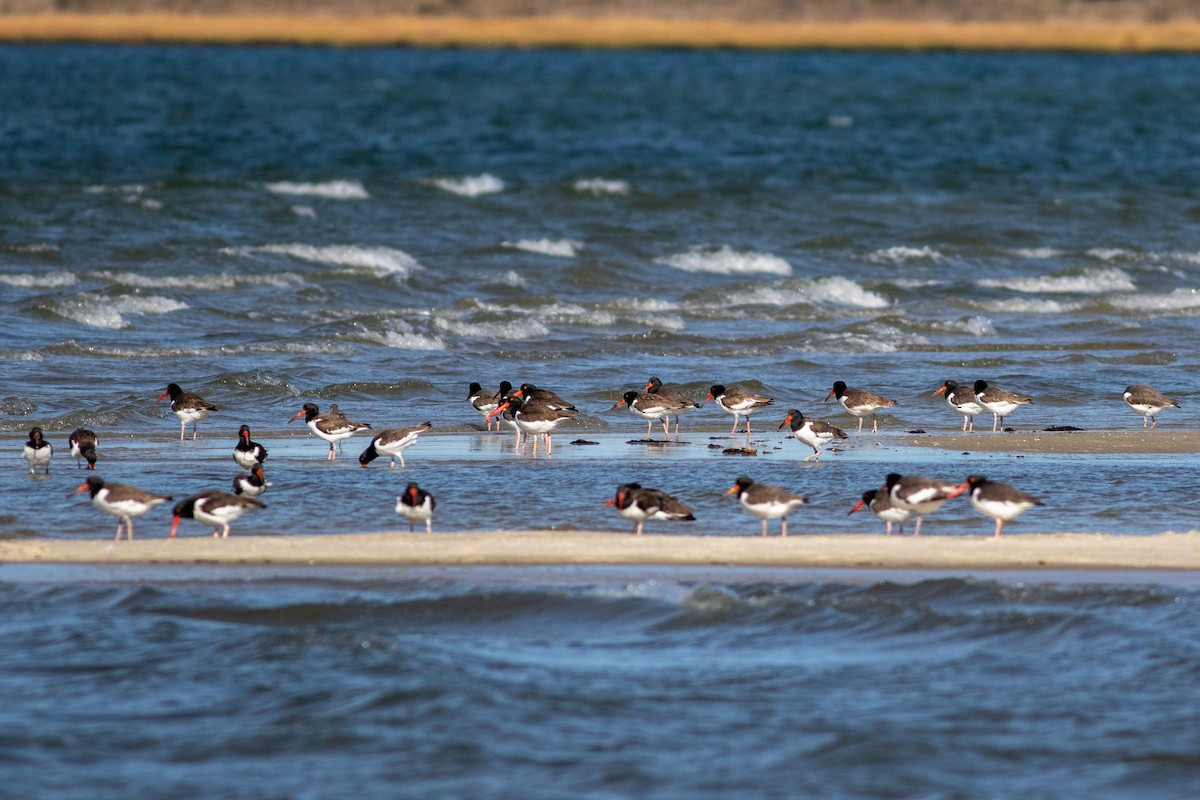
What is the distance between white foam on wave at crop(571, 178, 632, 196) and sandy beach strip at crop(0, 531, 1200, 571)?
93.5 ft

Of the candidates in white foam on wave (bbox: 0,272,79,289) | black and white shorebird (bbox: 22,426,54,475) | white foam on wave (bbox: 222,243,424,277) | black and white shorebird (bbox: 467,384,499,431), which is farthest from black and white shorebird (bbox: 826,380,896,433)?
white foam on wave (bbox: 0,272,79,289)

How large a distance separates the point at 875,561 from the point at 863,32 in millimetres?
108597

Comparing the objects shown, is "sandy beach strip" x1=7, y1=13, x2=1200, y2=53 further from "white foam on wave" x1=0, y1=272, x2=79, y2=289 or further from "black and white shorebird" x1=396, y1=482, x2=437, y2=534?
"black and white shorebird" x1=396, y1=482, x2=437, y2=534

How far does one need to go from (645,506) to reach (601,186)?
94.6 feet

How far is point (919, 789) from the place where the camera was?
26.5ft

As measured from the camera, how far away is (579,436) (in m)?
17.7

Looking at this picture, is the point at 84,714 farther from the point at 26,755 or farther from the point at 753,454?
the point at 753,454

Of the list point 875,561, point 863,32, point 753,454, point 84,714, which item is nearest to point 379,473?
point 753,454

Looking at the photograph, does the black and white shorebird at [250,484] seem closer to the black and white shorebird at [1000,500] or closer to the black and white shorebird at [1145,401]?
the black and white shorebird at [1000,500]

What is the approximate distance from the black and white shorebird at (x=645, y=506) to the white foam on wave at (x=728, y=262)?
60.7 ft

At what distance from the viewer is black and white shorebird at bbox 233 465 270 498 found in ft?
44.4

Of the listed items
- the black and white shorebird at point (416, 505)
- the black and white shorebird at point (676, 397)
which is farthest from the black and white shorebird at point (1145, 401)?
the black and white shorebird at point (416, 505)

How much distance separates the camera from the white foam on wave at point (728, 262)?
31.1 m

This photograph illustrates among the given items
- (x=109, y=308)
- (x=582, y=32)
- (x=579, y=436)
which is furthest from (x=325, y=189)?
(x=582, y=32)
